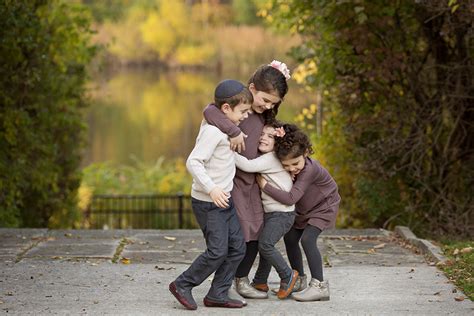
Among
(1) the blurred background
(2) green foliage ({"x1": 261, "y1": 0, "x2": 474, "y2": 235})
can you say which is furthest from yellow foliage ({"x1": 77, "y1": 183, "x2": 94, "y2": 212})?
(2) green foliage ({"x1": 261, "y1": 0, "x2": 474, "y2": 235})

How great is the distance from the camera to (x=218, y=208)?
20.3ft

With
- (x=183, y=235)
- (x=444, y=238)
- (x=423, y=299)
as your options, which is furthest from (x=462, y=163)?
(x=423, y=299)

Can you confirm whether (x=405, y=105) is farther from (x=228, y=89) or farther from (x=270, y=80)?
(x=228, y=89)

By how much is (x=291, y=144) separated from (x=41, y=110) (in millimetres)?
5993

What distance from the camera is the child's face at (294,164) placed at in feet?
20.9

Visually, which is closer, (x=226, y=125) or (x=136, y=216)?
→ (x=226, y=125)

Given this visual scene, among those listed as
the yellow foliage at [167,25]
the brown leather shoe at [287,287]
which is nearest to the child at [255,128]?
the brown leather shoe at [287,287]

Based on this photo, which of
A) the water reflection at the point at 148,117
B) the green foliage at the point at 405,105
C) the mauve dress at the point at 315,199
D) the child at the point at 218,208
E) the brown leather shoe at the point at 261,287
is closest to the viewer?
the child at the point at 218,208

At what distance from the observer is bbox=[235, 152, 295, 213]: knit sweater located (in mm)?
6371

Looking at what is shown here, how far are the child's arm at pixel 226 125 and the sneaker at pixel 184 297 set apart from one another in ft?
3.17

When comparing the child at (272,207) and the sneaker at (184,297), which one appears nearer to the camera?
the sneaker at (184,297)

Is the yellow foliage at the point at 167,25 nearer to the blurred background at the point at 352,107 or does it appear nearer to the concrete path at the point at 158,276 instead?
the blurred background at the point at 352,107

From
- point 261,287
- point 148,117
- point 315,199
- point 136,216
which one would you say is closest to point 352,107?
point 315,199

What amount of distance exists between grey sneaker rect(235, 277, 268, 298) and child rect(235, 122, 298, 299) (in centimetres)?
17
